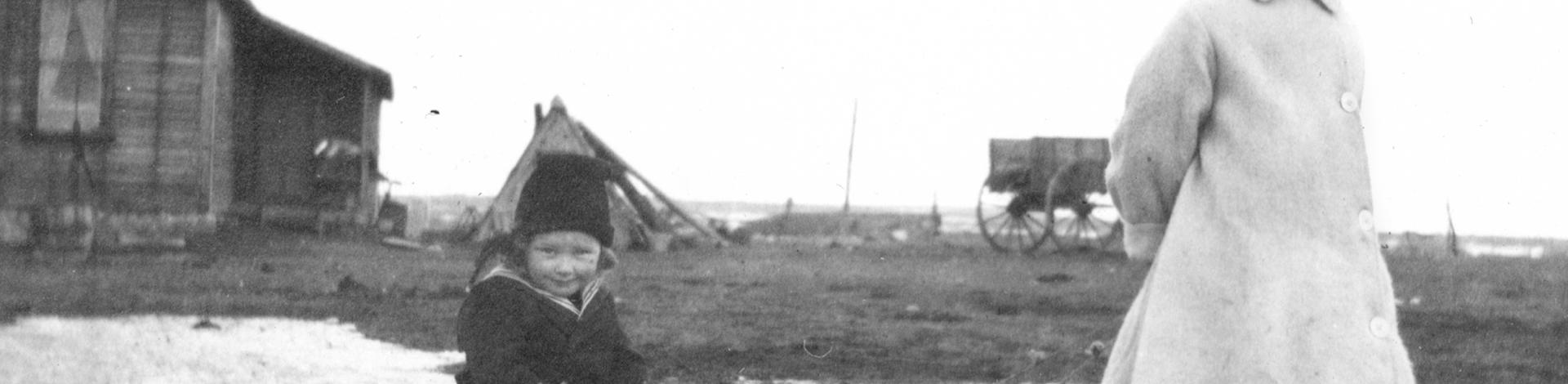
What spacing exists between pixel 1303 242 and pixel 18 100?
1470cm

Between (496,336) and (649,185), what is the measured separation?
15.2 m

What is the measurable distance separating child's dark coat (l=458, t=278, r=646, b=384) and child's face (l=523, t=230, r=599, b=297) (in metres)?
0.05

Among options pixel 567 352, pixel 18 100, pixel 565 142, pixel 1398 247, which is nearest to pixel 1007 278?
pixel 565 142

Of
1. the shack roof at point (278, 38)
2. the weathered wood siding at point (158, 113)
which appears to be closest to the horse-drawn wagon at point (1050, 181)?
the shack roof at point (278, 38)

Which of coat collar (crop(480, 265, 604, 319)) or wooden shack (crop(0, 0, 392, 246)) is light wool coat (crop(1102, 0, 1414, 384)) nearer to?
coat collar (crop(480, 265, 604, 319))

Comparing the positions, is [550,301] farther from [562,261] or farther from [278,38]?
[278,38]

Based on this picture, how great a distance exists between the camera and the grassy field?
7000 mm

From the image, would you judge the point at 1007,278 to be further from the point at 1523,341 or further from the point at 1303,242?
the point at 1303,242

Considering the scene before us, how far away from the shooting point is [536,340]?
357cm

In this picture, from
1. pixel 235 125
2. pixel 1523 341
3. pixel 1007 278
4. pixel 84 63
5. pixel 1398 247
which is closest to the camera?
pixel 1523 341

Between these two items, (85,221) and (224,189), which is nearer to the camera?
(85,221)

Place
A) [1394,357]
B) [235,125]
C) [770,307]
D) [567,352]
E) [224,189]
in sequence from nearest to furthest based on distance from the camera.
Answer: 1. [1394,357]
2. [567,352]
3. [770,307]
4. [224,189]
5. [235,125]

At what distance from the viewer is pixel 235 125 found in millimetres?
18812

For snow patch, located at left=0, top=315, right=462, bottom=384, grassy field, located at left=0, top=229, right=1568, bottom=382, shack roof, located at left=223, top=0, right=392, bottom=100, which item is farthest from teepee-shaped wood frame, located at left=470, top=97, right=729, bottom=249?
snow patch, located at left=0, top=315, right=462, bottom=384
